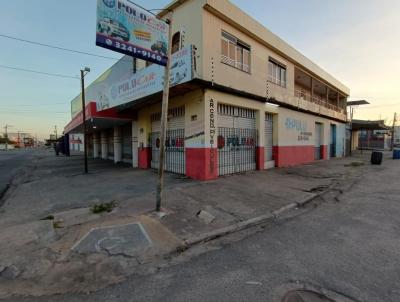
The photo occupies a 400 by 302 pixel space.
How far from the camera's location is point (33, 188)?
9.36 meters

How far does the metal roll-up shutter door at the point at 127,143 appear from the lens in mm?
18281

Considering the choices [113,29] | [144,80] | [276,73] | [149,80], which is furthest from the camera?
[276,73]

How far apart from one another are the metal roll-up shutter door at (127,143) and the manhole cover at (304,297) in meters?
16.8

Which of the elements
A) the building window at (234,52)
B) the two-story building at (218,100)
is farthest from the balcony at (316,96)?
the building window at (234,52)

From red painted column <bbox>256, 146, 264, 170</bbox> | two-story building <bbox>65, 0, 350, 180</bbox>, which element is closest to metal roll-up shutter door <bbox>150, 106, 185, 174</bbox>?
two-story building <bbox>65, 0, 350, 180</bbox>

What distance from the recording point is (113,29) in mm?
4672

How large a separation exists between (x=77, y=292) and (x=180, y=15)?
11.1 meters

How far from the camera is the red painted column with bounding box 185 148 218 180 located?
31.8ft

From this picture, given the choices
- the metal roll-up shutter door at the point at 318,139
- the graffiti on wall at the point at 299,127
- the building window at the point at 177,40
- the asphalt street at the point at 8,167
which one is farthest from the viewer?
the metal roll-up shutter door at the point at 318,139

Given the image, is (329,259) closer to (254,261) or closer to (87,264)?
(254,261)

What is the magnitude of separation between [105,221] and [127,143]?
46.8 feet

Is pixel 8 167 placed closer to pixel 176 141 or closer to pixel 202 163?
pixel 176 141

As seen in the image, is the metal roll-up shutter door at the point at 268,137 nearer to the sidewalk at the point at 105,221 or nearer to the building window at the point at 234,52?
the building window at the point at 234,52

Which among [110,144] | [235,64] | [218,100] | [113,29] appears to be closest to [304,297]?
[113,29]
